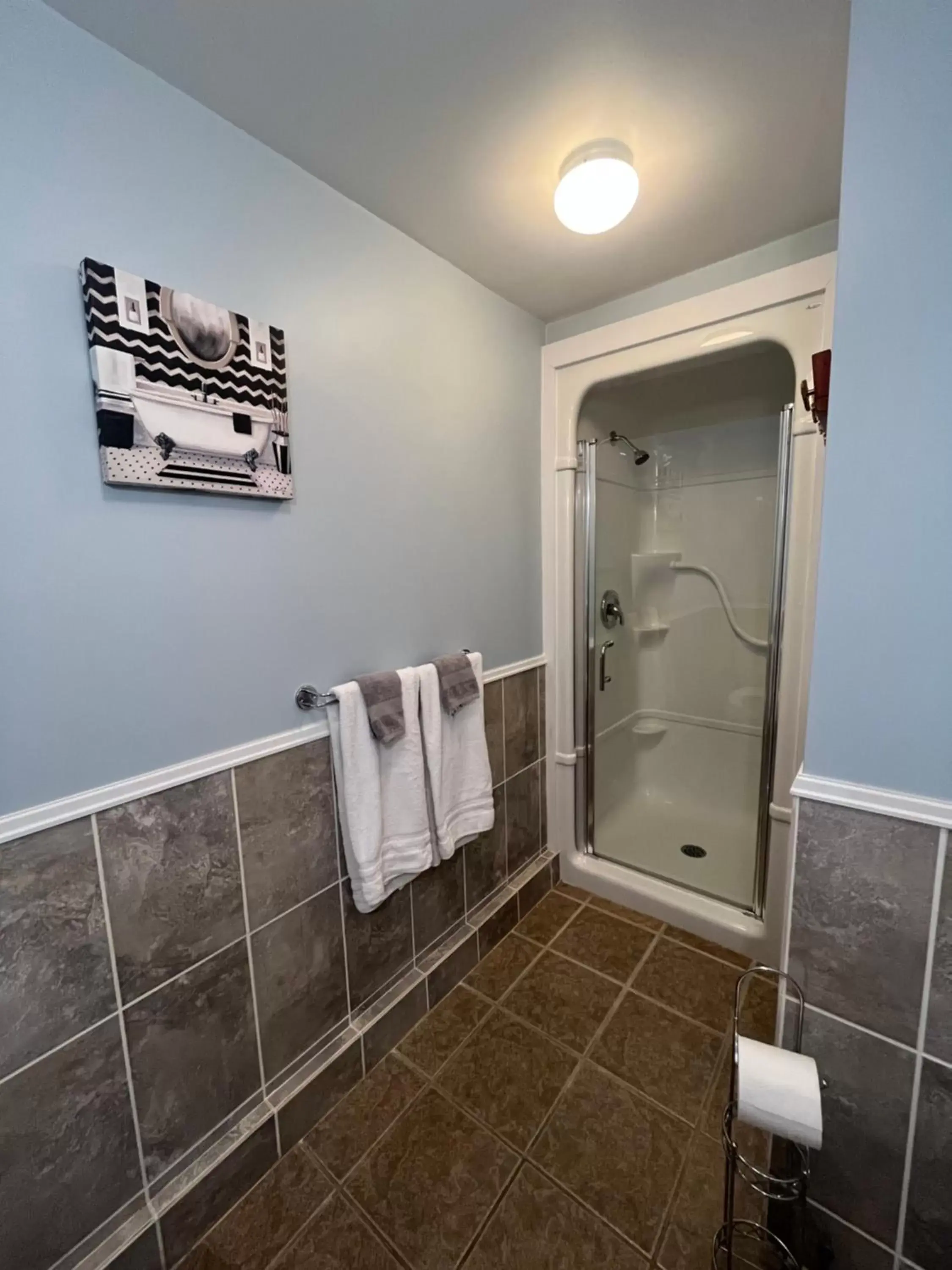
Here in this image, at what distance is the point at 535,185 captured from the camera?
1.20m

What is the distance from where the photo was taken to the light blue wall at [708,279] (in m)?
1.40

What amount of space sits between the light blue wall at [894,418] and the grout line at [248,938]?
1.17 metres

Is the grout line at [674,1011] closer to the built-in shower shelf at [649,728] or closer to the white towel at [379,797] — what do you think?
the white towel at [379,797]

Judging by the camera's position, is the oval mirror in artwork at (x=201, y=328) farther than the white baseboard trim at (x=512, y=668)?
No

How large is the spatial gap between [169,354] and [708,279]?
1.56 meters

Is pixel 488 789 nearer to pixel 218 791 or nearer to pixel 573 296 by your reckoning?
pixel 218 791

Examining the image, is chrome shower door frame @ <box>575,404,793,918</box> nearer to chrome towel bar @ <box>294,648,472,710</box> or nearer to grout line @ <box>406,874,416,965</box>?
grout line @ <box>406,874,416,965</box>

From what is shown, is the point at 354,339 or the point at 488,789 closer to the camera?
the point at 354,339

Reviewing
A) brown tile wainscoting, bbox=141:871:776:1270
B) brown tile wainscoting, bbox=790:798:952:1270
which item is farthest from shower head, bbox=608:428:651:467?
brown tile wainscoting, bbox=141:871:776:1270

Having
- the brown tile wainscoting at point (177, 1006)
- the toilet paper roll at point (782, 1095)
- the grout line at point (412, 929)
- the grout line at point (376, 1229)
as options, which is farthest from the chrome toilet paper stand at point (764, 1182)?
the grout line at point (412, 929)

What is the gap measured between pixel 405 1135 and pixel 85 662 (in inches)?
51.9

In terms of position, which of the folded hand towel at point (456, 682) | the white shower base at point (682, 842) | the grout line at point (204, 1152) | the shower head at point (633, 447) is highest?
the shower head at point (633, 447)

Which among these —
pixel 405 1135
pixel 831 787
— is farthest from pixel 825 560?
pixel 405 1135

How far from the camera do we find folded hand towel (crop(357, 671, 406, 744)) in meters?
1.26
